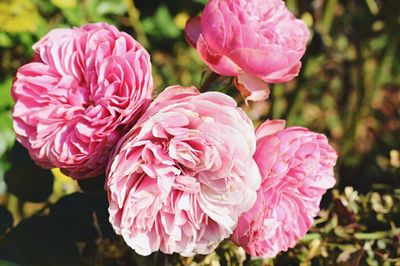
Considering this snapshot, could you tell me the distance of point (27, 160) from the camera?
3.43 feet

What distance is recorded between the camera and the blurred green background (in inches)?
38.6

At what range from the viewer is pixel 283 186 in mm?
795

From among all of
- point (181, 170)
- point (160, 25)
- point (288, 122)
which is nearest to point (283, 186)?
point (181, 170)

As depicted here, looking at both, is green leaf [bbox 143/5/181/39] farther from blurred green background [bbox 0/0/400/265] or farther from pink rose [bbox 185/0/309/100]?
pink rose [bbox 185/0/309/100]

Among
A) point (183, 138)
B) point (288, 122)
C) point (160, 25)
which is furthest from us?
point (160, 25)

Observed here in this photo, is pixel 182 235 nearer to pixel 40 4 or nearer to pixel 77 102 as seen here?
pixel 77 102

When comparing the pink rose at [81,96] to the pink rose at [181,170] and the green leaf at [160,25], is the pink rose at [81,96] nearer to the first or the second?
the pink rose at [181,170]

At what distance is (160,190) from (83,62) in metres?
0.18

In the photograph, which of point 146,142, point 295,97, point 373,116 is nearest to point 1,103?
point 295,97

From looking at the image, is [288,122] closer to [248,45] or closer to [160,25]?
[160,25]

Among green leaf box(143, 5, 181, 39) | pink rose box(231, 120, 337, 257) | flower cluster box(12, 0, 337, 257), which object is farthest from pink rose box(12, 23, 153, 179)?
green leaf box(143, 5, 181, 39)

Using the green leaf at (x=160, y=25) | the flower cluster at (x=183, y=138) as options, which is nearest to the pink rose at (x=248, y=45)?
the flower cluster at (x=183, y=138)

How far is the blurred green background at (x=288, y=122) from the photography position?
3.21 feet

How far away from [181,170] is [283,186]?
0.44 feet
